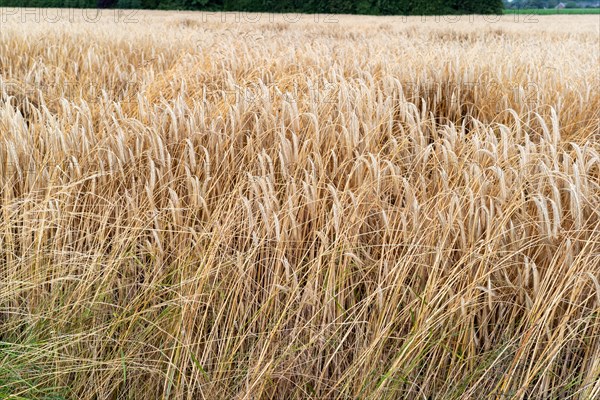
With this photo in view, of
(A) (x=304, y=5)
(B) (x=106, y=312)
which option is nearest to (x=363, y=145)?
(B) (x=106, y=312)

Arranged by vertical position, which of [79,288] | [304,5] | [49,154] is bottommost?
[79,288]

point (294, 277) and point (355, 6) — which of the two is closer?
point (294, 277)

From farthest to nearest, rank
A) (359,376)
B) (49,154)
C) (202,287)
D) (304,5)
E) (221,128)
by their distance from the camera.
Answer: (304,5) → (221,128) → (49,154) → (202,287) → (359,376)

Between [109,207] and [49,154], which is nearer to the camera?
[109,207]

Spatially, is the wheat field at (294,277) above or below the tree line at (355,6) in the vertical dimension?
below

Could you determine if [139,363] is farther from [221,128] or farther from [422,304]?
[221,128]

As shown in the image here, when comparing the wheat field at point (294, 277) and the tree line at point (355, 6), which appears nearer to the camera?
the wheat field at point (294, 277)

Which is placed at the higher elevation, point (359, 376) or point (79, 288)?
point (79, 288)

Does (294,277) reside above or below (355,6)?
below

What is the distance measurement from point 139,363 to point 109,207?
1.92 ft

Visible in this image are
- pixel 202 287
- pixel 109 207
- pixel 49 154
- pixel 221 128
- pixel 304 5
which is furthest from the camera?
pixel 304 5

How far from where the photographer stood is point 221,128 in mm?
2076

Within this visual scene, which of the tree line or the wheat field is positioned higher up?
the tree line

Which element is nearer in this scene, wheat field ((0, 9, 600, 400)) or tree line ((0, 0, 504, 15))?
wheat field ((0, 9, 600, 400))
